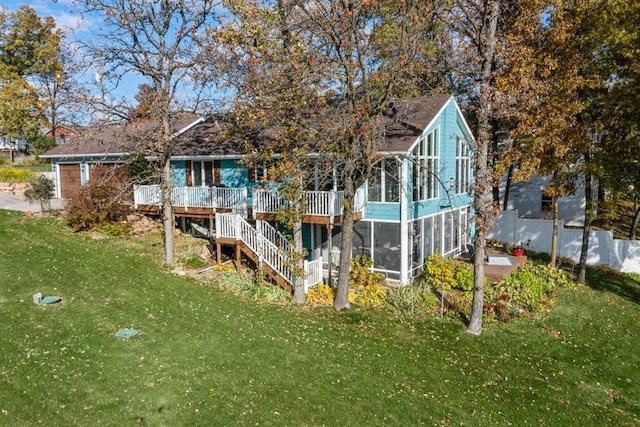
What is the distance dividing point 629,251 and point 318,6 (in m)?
18.3

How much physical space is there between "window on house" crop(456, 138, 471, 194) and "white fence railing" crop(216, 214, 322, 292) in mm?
9146

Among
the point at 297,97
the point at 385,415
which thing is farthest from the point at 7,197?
the point at 385,415

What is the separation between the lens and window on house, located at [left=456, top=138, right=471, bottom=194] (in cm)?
2186

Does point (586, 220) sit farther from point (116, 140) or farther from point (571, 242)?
point (116, 140)

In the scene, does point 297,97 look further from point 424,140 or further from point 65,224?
point 65,224

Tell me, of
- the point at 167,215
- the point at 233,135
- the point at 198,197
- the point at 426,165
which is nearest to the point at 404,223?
the point at 426,165

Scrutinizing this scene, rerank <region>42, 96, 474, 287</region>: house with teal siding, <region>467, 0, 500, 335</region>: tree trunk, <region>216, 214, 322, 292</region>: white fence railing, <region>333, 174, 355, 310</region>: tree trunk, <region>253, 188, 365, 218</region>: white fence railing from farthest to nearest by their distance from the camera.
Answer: <region>42, 96, 474, 287</region>: house with teal siding, <region>253, 188, 365, 218</region>: white fence railing, <region>216, 214, 322, 292</region>: white fence railing, <region>333, 174, 355, 310</region>: tree trunk, <region>467, 0, 500, 335</region>: tree trunk

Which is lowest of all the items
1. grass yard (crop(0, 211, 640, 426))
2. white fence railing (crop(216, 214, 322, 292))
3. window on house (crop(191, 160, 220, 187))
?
grass yard (crop(0, 211, 640, 426))

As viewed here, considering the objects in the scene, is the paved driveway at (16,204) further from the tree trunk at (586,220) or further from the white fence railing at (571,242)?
the tree trunk at (586,220)

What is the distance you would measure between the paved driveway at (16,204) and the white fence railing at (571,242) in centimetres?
2250

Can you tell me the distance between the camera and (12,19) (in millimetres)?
41688

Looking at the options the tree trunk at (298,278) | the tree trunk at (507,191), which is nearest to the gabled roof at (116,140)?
the tree trunk at (298,278)

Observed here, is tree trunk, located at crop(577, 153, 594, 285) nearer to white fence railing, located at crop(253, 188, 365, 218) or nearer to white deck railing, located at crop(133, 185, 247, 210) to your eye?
white fence railing, located at crop(253, 188, 365, 218)

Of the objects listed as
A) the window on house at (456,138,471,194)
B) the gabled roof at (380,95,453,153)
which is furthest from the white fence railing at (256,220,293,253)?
the window on house at (456,138,471,194)
